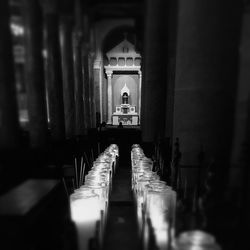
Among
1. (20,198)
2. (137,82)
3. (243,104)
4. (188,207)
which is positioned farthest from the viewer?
(137,82)

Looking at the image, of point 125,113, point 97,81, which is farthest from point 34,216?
point 125,113

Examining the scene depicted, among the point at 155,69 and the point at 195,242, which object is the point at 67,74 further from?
the point at 195,242

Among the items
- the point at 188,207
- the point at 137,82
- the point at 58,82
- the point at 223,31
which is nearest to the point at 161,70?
the point at 58,82

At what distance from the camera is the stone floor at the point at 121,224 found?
7.09ft

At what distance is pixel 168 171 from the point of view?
12.8 feet

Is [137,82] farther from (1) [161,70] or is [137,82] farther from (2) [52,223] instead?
(2) [52,223]

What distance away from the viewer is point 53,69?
10.0 meters

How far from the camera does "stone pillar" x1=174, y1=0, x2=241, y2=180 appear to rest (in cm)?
279

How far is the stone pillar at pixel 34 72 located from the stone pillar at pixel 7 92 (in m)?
2.03

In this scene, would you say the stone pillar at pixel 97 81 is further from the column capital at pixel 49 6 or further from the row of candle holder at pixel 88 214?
the row of candle holder at pixel 88 214

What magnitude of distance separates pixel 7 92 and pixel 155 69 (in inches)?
171

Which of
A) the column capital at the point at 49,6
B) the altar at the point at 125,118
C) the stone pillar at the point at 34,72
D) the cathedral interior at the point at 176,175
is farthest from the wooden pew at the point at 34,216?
the altar at the point at 125,118

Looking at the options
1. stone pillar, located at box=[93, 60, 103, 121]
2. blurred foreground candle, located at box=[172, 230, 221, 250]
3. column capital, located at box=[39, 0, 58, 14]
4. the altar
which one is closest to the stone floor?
blurred foreground candle, located at box=[172, 230, 221, 250]

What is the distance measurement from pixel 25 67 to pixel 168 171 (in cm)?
645
